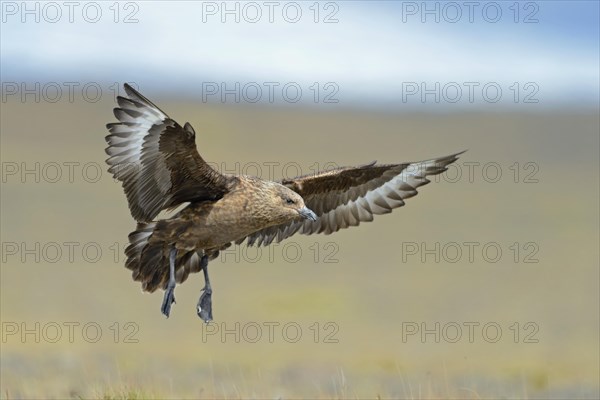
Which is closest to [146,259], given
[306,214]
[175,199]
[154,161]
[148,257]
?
Answer: [148,257]

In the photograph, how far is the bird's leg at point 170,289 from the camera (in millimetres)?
8250

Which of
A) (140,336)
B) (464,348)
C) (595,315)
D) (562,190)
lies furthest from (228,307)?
(562,190)

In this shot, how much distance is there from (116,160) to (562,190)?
89.8 ft

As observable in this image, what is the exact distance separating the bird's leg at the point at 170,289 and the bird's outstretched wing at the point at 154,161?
0.30 metres

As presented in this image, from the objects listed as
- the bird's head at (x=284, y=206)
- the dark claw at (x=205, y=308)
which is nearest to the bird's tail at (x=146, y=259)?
the dark claw at (x=205, y=308)

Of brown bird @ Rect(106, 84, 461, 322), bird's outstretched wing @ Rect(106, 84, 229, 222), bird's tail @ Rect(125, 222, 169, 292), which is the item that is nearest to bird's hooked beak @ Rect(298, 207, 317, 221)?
brown bird @ Rect(106, 84, 461, 322)

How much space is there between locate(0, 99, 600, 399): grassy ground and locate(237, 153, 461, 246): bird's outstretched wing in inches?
47.2

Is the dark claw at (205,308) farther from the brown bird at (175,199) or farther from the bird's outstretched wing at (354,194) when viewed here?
the bird's outstretched wing at (354,194)

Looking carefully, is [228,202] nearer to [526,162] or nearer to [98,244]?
[98,244]

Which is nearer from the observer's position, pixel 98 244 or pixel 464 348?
pixel 464 348

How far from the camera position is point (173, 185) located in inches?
334

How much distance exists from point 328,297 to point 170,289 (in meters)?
13.9

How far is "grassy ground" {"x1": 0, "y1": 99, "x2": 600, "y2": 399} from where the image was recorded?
13.9 m

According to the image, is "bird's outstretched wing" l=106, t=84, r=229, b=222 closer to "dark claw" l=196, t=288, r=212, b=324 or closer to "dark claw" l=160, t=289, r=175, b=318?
"dark claw" l=160, t=289, r=175, b=318
